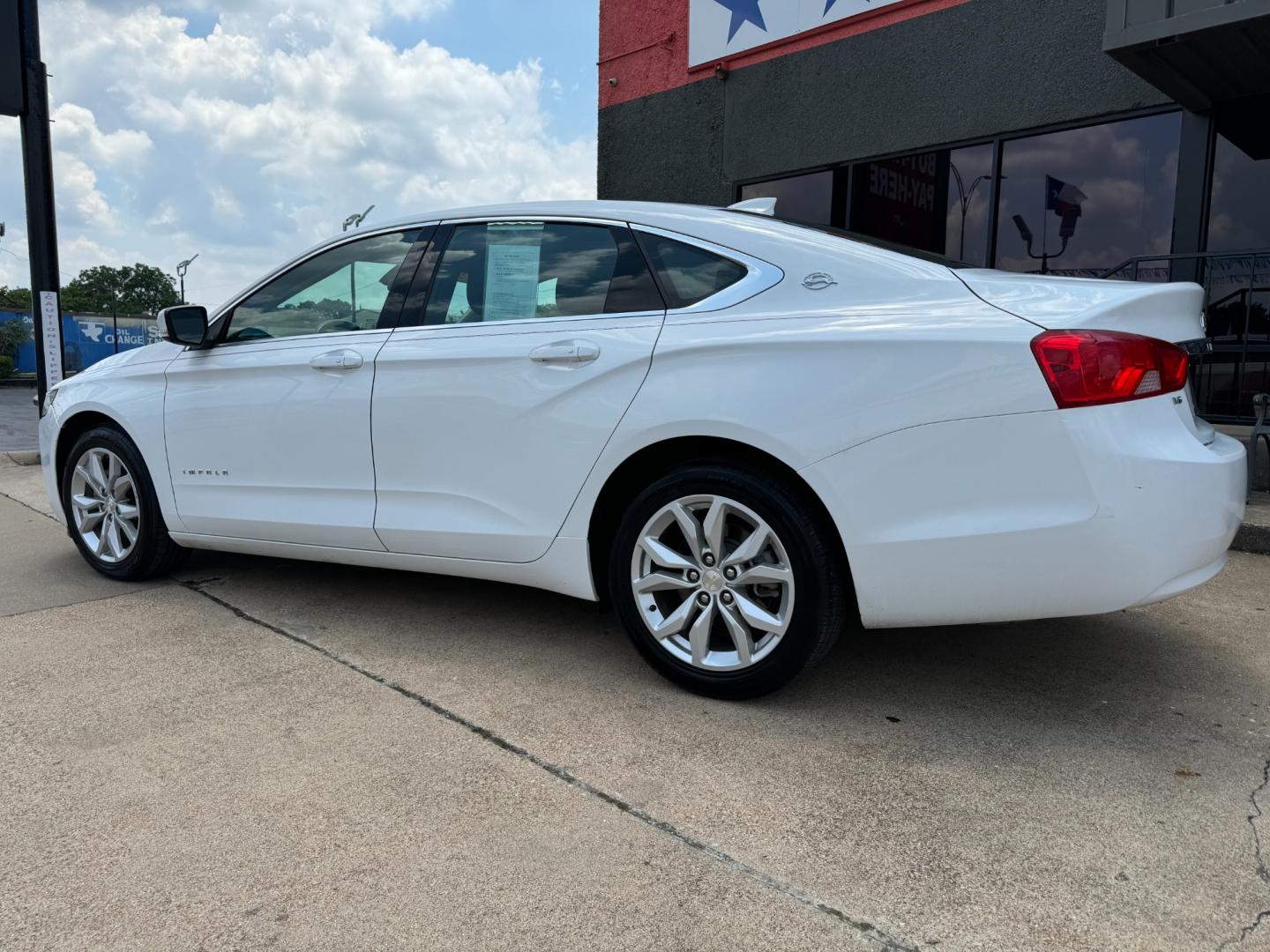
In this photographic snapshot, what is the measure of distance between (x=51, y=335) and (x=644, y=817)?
9731 mm

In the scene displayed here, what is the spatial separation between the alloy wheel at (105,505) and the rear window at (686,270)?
2.74 meters

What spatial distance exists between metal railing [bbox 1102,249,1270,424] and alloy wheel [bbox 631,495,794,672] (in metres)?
5.04

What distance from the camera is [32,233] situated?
935 cm

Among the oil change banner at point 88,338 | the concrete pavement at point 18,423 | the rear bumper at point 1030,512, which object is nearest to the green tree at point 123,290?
the oil change banner at point 88,338

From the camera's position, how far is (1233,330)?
658 cm

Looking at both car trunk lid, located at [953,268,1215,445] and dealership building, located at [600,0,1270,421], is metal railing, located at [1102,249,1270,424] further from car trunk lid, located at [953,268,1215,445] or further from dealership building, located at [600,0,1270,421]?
car trunk lid, located at [953,268,1215,445]

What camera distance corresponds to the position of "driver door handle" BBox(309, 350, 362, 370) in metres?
3.51

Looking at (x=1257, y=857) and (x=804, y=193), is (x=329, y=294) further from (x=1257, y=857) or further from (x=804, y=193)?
(x=804, y=193)

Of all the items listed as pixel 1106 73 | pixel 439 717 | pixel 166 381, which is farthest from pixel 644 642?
pixel 1106 73

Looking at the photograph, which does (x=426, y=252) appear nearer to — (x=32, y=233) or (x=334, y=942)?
(x=334, y=942)

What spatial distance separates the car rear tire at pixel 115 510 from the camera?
4238 millimetres

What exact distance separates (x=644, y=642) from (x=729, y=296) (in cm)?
112

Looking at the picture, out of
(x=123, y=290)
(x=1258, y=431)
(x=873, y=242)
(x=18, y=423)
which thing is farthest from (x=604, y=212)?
(x=123, y=290)

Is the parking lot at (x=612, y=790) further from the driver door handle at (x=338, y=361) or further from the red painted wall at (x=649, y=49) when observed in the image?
the red painted wall at (x=649, y=49)
